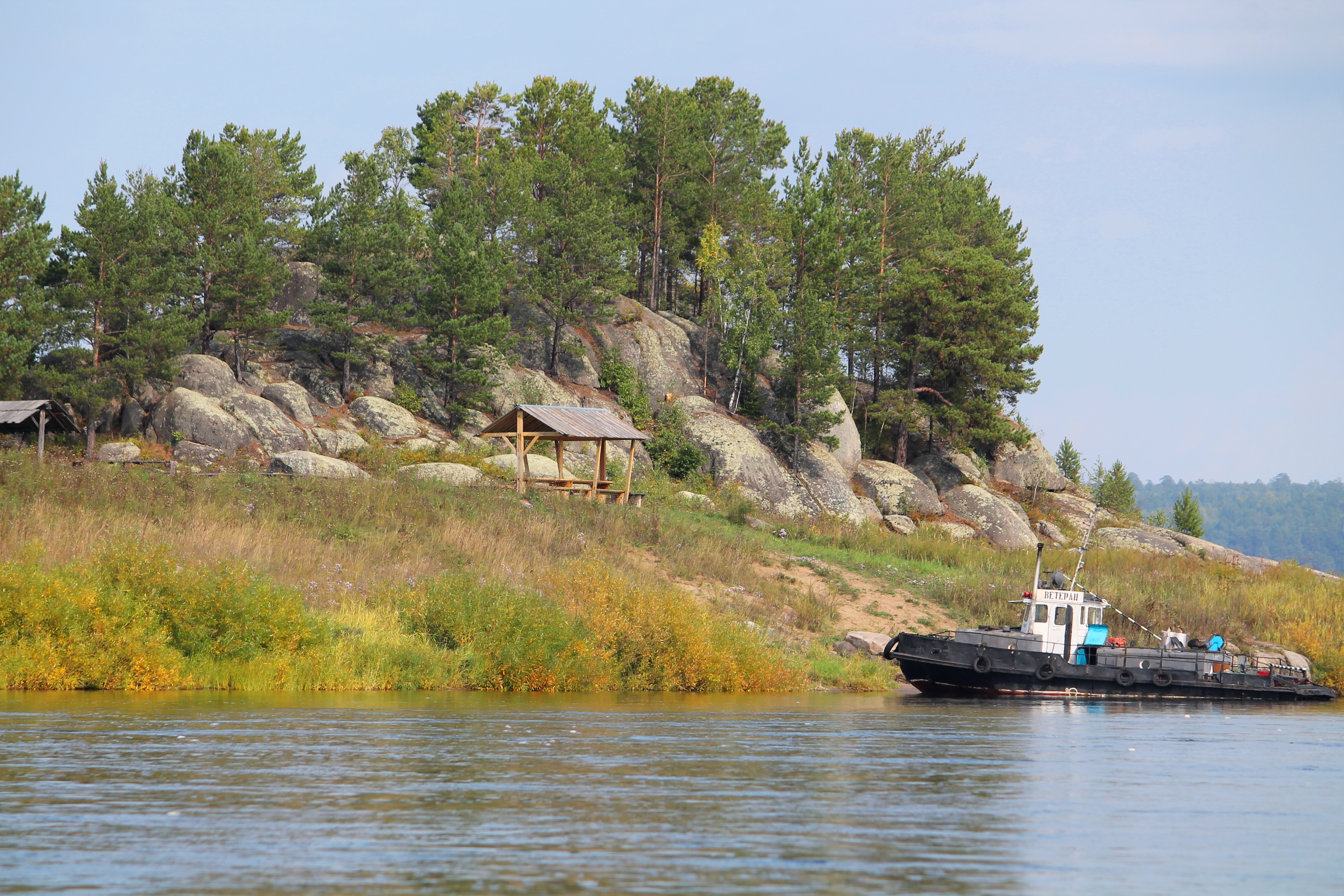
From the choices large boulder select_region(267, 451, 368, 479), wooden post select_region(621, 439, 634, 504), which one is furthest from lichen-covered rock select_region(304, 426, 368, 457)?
wooden post select_region(621, 439, 634, 504)

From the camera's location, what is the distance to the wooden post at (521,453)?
144 feet

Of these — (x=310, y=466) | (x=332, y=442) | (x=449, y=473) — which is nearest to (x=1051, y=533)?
(x=449, y=473)

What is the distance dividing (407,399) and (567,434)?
16.9 m

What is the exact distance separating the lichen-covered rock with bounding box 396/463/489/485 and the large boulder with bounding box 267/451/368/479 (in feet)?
6.19

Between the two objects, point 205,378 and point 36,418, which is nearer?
point 36,418

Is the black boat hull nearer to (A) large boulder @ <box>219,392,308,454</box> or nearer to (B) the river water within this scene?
(B) the river water

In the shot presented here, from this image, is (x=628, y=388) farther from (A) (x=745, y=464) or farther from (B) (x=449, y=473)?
(B) (x=449, y=473)

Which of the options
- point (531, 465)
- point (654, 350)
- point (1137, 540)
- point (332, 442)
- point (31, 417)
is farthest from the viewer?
point (654, 350)

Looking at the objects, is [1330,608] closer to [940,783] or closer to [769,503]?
[769,503]

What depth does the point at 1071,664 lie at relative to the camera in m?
33.3

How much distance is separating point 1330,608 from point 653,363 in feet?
125

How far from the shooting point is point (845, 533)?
163ft

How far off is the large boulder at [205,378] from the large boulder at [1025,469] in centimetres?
4662

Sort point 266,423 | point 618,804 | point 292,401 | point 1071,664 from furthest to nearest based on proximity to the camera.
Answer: point 292,401
point 266,423
point 1071,664
point 618,804
